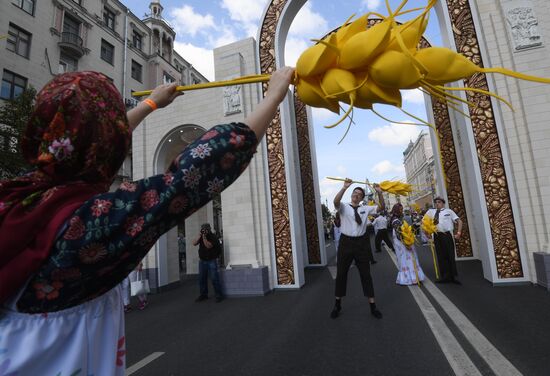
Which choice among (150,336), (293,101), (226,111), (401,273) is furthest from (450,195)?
(150,336)

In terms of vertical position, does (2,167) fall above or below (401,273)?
above

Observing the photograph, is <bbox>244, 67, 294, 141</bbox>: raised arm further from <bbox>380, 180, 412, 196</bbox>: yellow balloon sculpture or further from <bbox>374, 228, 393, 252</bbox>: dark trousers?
<bbox>374, 228, 393, 252</bbox>: dark trousers

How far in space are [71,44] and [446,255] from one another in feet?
65.2

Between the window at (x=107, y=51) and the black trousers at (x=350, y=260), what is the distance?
20.5m

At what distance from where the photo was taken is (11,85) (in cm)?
1365

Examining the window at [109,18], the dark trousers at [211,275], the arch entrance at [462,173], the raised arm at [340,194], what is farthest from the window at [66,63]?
the raised arm at [340,194]

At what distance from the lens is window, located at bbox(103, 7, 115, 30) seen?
19.5 m

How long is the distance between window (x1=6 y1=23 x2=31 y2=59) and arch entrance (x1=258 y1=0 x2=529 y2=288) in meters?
13.5

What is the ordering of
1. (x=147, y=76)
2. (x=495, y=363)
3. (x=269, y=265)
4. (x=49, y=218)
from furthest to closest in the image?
(x=147, y=76)
(x=269, y=265)
(x=495, y=363)
(x=49, y=218)

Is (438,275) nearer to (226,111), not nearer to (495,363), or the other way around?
(495,363)

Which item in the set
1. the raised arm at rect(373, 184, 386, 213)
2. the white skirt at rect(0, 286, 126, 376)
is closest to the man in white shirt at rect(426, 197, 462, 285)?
the raised arm at rect(373, 184, 386, 213)

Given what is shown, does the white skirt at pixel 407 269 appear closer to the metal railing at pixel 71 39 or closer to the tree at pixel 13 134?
the tree at pixel 13 134

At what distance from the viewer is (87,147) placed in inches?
27.7

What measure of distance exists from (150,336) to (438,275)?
5943 mm
